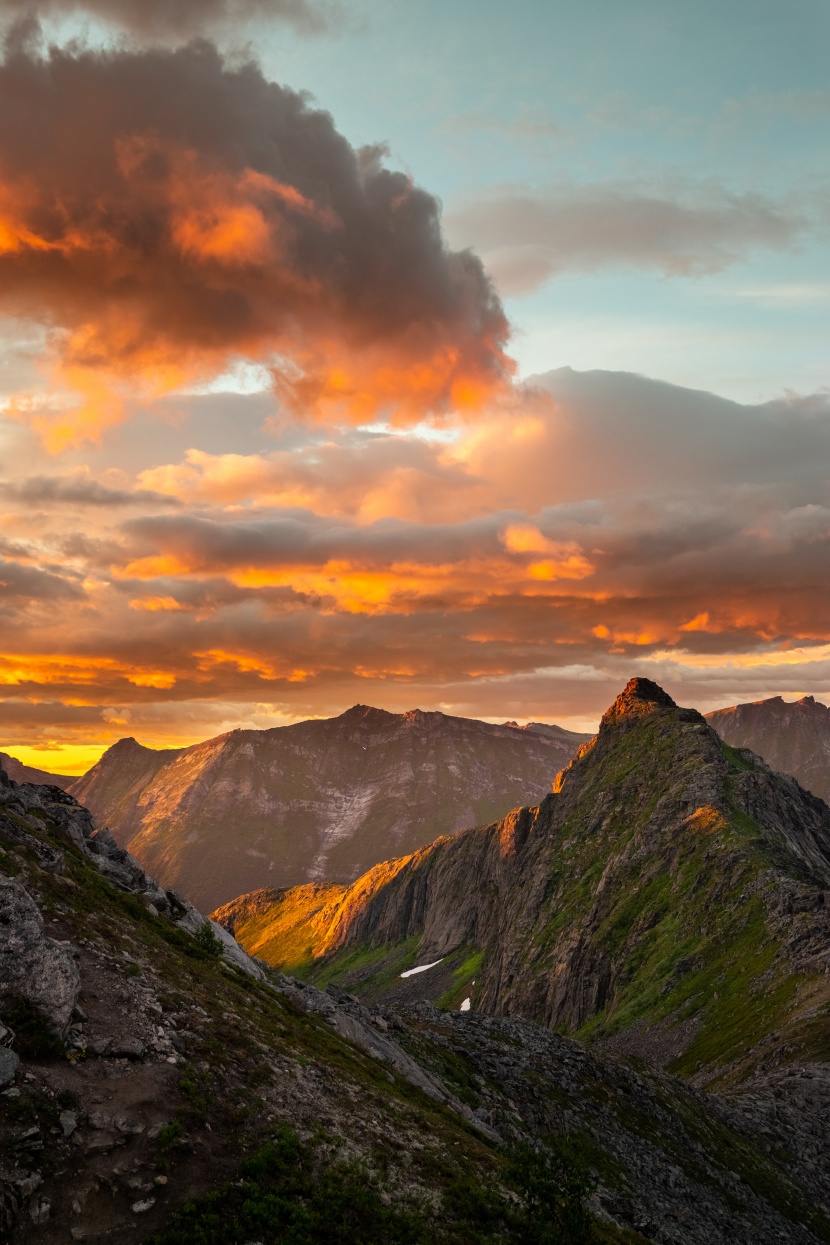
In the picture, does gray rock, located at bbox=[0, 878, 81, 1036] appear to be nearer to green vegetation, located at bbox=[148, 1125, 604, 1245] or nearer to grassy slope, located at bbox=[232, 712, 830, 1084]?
green vegetation, located at bbox=[148, 1125, 604, 1245]

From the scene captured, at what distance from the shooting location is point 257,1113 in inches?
1166

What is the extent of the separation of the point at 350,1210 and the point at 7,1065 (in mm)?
12746

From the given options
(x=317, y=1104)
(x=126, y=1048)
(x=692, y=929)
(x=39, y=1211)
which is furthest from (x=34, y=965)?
(x=692, y=929)

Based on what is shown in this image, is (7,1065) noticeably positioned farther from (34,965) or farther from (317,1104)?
(317,1104)

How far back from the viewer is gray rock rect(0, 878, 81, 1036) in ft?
96.6

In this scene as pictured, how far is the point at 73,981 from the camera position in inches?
1226

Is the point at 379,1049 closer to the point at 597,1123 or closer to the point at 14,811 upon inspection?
the point at 597,1123

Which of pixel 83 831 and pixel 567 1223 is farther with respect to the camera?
pixel 83 831

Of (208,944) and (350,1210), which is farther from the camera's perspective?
(208,944)

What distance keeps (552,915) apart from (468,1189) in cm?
16595

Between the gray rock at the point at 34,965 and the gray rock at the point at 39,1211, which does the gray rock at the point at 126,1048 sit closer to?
the gray rock at the point at 34,965

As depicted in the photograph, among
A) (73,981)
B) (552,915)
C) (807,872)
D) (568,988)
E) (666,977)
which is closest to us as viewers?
(73,981)

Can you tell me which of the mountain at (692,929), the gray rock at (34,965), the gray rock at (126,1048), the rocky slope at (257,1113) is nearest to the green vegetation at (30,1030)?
the rocky slope at (257,1113)

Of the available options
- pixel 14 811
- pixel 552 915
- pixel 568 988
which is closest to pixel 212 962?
pixel 14 811
